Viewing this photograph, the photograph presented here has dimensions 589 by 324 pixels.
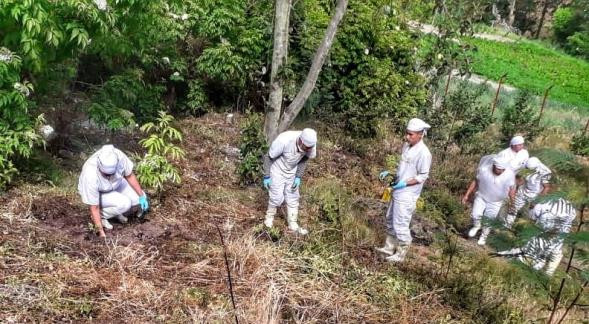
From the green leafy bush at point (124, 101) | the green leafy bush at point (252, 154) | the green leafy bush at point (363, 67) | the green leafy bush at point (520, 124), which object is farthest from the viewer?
the green leafy bush at point (520, 124)

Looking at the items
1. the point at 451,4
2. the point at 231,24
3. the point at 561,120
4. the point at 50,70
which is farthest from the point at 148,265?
the point at 561,120

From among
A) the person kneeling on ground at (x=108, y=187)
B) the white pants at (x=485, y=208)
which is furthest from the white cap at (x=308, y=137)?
the white pants at (x=485, y=208)

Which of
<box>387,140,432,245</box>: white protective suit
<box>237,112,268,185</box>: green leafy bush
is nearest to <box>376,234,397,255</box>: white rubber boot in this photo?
<box>387,140,432,245</box>: white protective suit

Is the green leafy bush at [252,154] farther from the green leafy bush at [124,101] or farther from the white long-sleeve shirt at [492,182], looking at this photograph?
the white long-sleeve shirt at [492,182]

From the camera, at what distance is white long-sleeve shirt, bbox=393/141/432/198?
5.35 m

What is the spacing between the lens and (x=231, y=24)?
8.37 meters

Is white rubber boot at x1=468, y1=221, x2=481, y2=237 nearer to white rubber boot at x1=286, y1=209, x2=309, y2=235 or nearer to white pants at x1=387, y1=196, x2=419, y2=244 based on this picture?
white pants at x1=387, y1=196, x2=419, y2=244

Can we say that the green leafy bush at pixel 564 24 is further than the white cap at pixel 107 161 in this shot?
Yes

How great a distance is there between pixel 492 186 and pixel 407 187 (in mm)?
1655

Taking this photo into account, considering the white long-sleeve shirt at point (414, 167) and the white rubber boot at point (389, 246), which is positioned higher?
the white long-sleeve shirt at point (414, 167)

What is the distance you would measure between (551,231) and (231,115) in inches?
263

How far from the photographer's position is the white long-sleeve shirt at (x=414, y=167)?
17.5ft

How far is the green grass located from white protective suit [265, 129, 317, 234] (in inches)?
521

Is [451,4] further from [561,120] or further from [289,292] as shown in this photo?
[289,292]
